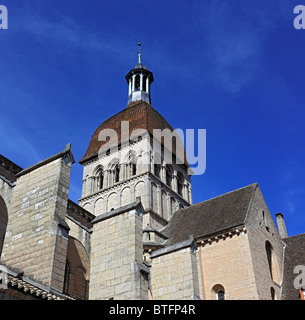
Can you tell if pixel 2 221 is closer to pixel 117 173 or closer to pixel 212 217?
pixel 212 217

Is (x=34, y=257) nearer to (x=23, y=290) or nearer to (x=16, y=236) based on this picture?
(x=16, y=236)

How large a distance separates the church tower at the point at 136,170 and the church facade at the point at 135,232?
92mm

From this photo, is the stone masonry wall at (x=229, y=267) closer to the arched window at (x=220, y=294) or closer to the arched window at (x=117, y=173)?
the arched window at (x=220, y=294)

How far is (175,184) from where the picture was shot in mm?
31812

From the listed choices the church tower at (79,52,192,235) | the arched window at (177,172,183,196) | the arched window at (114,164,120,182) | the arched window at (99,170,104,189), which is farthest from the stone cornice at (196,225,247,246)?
the arched window at (99,170,104,189)

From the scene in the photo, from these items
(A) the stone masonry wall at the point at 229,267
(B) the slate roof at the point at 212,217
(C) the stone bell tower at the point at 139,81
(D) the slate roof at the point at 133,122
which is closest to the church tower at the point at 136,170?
(D) the slate roof at the point at 133,122

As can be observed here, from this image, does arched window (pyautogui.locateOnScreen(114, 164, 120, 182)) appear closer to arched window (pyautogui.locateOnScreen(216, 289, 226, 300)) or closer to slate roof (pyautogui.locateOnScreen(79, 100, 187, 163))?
slate roof (pyautogui.locateOnScreen(79, 100, 187, 163))

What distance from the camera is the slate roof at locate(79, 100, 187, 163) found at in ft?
106

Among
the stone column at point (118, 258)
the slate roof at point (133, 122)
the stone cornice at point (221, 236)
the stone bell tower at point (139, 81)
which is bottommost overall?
the stone column at point (118, 258)

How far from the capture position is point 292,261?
20453mm

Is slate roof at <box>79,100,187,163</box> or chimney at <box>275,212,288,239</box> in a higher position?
slate roof at <box>79,100,187,163</box>

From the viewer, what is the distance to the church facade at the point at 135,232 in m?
9.98
